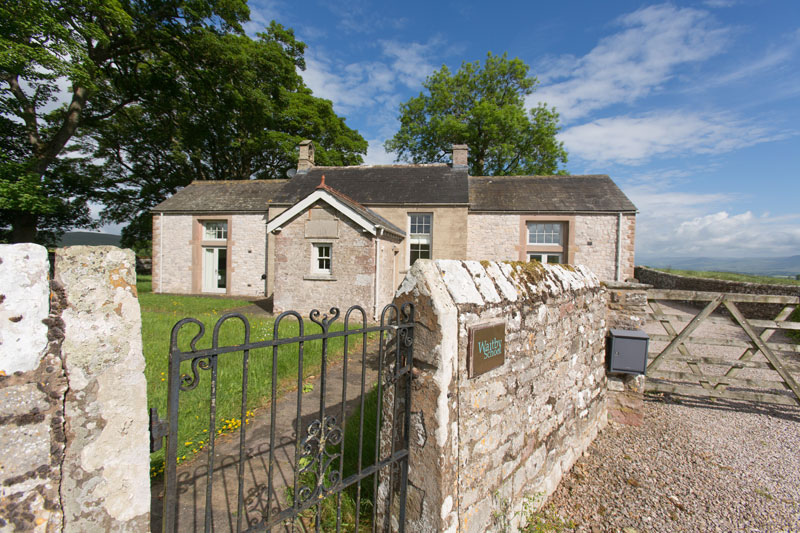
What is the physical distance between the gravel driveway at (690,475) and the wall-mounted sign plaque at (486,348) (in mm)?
1939

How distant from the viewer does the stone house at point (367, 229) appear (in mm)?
11062

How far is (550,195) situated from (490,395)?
49.1 ft

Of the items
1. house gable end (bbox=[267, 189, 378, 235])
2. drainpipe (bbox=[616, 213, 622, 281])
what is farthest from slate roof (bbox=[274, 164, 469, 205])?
drainpipe (bbox=[616, 213, 622, 281])

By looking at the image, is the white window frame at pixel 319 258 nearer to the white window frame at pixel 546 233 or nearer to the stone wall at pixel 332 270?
the stone wall at pixel 332 270

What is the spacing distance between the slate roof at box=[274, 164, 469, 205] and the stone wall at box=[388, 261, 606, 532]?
11.9 m

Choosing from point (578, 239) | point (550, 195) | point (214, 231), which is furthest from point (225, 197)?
point (578, 239)

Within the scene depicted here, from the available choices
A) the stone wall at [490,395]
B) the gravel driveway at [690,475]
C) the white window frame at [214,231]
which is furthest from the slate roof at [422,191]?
the stone wall at [490,395]

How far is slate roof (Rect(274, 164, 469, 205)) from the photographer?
15602 millimetres

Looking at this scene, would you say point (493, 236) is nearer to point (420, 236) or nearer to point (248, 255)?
point (420, 236)

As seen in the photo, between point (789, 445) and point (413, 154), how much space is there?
28.3 m

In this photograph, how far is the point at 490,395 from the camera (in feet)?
8.72

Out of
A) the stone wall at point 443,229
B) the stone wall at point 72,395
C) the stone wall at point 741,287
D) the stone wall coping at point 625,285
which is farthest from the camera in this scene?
the stone wall at point 443,229

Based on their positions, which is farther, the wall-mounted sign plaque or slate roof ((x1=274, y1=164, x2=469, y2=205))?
slate roof ((x1=274, y1=164, x2=469, y2=205))

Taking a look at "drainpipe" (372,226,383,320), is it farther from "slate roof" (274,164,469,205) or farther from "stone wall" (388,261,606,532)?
"stone wall" (388,261,606,532)
